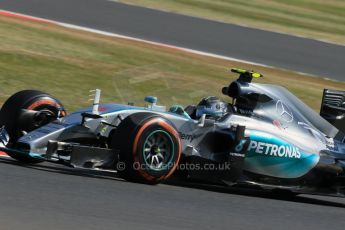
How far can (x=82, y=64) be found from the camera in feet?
45.7

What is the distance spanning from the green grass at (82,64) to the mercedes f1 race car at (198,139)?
2.48ft

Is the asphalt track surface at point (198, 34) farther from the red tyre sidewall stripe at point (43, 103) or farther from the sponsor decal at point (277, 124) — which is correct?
the red tyre sidewall stripe at point (43, 103)

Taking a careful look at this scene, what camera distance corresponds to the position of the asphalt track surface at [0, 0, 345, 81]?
56.3ft

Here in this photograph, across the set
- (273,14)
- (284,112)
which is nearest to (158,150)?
(284,112)

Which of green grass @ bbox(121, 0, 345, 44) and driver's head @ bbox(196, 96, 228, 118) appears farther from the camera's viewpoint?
green grass @ bbox(121, 0, 345, 44)

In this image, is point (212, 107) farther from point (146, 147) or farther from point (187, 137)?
point (146, 147)

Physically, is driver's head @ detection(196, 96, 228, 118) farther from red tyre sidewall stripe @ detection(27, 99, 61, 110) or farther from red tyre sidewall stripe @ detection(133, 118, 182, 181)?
red tyre sidewall stripe @ detection(27, 99, 61, 110)

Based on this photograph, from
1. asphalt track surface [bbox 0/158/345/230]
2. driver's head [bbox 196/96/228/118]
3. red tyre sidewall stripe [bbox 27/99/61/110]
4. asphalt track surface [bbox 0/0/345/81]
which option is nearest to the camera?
asphalt track surface [bbox 0/158/345/230]

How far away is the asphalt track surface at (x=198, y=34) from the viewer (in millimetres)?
17156

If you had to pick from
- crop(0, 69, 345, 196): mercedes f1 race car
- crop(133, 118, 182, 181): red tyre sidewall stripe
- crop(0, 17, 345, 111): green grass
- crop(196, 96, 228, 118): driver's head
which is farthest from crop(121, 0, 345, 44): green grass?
crop(133, 118, 182, 181): red tyre sidewall stripe

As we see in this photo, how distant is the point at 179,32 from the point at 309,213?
1091cm

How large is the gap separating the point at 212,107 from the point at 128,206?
2.26m

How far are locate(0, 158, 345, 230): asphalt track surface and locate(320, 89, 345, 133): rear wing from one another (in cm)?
107

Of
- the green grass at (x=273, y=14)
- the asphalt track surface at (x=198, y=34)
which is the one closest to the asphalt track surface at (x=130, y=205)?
the asphalt track surface at (x=198, y=34)
